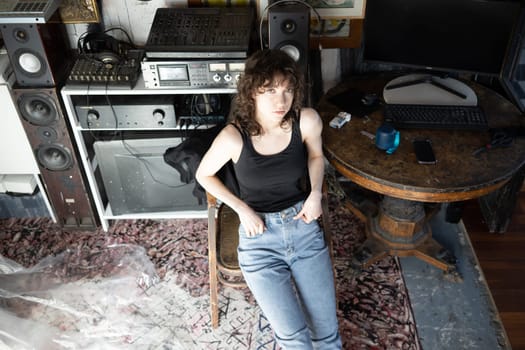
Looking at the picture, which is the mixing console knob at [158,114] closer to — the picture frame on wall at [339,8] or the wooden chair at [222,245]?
the wooden chair at [222,245]

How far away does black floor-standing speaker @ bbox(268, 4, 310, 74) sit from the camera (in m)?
2.07

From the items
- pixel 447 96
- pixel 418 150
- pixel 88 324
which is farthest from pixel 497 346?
pixel 88 324

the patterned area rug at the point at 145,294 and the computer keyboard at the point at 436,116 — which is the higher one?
the computer keyboard at the point at 436,116

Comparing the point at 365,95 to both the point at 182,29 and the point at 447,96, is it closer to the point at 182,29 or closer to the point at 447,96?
the point at 447,96

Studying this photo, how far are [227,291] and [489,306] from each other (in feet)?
3.78

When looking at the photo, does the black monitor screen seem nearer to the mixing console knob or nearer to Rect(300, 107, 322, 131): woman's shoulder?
Rect(300, 107, 322, 131): woman's shoulder

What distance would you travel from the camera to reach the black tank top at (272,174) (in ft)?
6.25

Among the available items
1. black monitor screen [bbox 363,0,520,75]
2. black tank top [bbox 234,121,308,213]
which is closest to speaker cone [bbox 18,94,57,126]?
black tank top [bbox 234,121,308,213]

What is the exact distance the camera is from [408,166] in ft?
6.54

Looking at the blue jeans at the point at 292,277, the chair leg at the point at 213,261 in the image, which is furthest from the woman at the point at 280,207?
the chair leg at the point at 213,261

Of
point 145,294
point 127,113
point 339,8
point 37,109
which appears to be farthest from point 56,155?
point 339,8

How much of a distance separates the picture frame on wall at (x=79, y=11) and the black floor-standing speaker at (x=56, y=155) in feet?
1.25

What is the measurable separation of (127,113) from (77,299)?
870mm

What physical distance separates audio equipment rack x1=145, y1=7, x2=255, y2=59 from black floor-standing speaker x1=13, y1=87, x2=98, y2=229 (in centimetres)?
53
